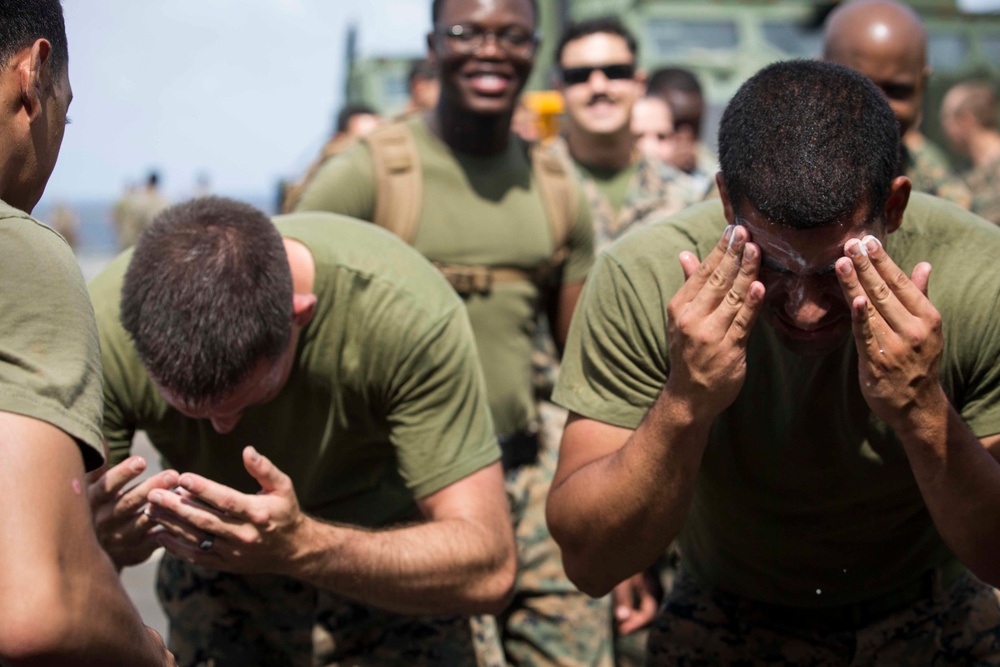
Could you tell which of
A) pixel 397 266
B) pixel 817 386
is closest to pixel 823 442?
pixel 817 386

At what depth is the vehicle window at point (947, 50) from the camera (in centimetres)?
1308

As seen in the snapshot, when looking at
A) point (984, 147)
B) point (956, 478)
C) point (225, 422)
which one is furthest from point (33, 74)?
point (984, 147)

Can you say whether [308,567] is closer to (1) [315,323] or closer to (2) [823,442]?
(1) [315,323]

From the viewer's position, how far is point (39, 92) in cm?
208

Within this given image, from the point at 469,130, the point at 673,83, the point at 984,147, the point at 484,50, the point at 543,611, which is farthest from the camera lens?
the point at 984,147

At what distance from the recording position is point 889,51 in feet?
14.9

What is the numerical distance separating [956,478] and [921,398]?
0.62ft

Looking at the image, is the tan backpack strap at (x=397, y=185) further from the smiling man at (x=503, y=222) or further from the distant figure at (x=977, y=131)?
the distant figure at (x=977, y=131)

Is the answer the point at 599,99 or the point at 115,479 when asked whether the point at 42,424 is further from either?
the point at 599,99

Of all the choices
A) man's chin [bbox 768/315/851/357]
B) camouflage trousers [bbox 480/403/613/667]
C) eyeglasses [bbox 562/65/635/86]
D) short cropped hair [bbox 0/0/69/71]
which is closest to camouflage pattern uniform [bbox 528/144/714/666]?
camouflage trousers [bbox 480/403/613/667]

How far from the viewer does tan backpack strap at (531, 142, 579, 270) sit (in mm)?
4562

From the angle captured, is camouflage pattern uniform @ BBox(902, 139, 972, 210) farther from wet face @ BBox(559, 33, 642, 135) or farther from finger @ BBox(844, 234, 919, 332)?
finger @ BBox(844, 234, 919, 332)

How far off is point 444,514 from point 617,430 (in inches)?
22.0

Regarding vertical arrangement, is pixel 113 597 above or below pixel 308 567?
above
